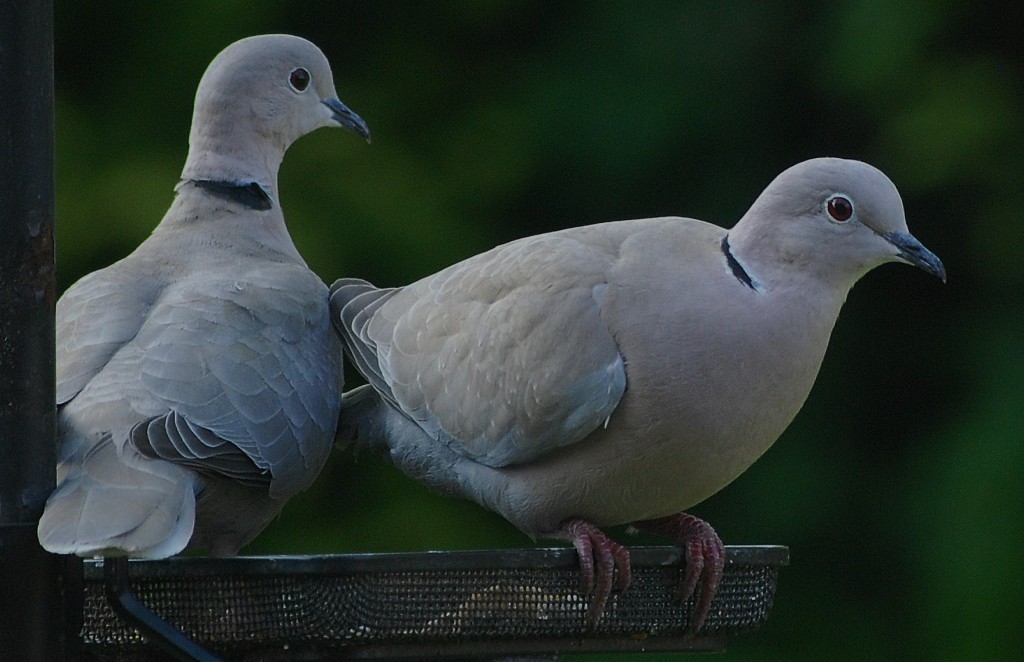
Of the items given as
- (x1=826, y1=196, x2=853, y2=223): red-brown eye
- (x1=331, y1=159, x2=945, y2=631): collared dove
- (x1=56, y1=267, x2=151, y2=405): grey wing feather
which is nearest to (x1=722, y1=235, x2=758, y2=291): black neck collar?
(x1=331, y1=159, x2=945, y2=631): collared dove

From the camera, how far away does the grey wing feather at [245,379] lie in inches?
86.9

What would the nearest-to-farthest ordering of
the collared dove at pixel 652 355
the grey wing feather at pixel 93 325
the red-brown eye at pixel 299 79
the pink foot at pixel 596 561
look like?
the pink foot at pixel 596 561
the collared dove at pixel 652 355
the grey wing feather at pixel 93 325
the red-brown eye at pixel 299 79

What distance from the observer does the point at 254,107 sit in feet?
9.75

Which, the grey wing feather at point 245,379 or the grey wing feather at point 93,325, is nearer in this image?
the grey wing feather at point 245,379

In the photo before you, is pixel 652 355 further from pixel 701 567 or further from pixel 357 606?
pixel 357 606

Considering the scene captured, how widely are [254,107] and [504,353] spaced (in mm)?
902

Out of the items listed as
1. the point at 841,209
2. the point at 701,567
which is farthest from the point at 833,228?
the point at 701,567

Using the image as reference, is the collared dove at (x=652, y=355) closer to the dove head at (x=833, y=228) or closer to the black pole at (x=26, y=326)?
the dove head at (x=833, y=228)

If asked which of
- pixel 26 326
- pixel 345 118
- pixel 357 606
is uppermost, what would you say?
pixel 26 326

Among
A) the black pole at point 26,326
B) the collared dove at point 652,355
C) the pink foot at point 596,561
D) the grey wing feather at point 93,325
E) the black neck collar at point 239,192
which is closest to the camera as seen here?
the black pole at point 26,326

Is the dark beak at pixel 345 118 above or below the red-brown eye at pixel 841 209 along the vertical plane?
below

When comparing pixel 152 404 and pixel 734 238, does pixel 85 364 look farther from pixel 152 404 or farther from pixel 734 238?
pixel 734 238

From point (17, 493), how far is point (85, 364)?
0.76 meters

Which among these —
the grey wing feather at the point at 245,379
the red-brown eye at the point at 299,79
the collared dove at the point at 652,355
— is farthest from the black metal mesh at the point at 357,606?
the red-brown eye at the point at 299,79
